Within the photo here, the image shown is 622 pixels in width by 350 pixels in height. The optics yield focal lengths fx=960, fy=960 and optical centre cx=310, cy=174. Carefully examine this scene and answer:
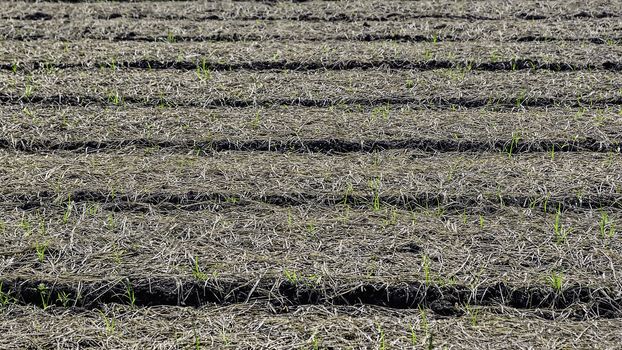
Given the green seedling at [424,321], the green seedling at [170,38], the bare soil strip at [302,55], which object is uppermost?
the green seedling at [170,38]

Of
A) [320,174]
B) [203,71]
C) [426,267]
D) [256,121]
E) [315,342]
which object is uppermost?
[203,71]

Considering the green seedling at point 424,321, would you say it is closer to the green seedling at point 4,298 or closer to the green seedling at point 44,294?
the green seedling at point 44,294

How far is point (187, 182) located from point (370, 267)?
104cm

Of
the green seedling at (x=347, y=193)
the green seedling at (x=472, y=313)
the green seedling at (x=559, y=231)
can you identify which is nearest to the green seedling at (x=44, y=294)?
the green seedling at (x=347, y=193)

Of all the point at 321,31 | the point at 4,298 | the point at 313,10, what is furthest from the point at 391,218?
the point at 313,10

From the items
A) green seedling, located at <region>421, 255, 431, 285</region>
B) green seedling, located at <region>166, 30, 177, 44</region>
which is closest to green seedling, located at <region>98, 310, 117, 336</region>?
green seedling, located at <region>421, 255, 431, 285</region>

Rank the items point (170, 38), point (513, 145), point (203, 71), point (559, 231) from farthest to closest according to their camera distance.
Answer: point (170, 38) → point (203, 71) → point (513, 145) → point (559, 231)

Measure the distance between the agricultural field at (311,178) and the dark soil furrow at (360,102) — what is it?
0.01 metres

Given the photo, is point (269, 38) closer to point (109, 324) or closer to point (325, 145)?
point (325, 145)

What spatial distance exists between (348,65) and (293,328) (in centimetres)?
258

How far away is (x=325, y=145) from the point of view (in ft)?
15.0

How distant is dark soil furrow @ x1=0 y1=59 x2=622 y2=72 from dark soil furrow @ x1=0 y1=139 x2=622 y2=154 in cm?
100

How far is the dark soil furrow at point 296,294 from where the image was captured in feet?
11.0

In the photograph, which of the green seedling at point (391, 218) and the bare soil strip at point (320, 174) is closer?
the green seedling at point (391, 218)
